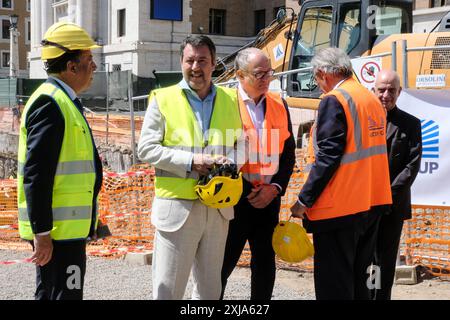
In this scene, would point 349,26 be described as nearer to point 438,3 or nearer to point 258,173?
point 258,173

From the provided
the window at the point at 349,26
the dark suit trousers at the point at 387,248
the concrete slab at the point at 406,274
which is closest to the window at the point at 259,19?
the window at the point at 349,26

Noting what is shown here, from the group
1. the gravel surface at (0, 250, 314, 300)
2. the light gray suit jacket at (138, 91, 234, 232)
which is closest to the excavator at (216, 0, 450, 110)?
the gravel surface at (0, 250, 314, 300)

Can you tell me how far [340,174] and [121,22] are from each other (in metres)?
39.5

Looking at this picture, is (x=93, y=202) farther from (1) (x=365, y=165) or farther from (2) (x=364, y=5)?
(2) (x=364, y=5)

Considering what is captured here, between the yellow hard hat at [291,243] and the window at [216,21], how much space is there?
136ft

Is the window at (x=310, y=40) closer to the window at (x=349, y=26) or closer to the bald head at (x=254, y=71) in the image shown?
the window at (x=349, y=26)

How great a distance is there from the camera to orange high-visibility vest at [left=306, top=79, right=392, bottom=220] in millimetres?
3893

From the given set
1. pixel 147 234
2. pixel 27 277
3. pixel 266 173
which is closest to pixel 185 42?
pixel 266 173

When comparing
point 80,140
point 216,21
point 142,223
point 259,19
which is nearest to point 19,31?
point 216,21

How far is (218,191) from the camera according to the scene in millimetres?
3674

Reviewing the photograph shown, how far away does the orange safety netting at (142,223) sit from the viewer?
645 centimetres

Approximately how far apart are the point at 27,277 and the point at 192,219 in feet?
10.3

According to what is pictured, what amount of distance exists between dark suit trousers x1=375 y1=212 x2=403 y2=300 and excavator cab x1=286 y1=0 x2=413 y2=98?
7277mm

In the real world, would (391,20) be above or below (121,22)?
below
